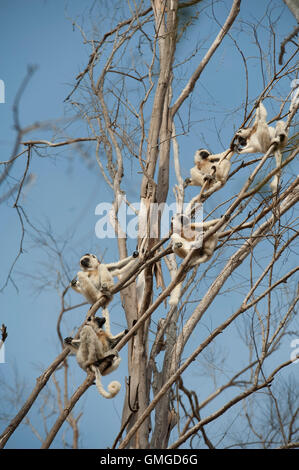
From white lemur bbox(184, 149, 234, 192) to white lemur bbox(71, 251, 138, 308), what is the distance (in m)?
1.41

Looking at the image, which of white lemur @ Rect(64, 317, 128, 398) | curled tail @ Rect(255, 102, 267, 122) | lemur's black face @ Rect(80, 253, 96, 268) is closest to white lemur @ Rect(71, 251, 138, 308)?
lemur's black face @ Rect(80, 253, 96, 268)

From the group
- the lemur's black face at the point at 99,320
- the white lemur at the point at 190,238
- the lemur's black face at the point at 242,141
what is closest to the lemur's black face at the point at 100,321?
the lemur's black face at the point at 99,320

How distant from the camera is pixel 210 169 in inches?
319

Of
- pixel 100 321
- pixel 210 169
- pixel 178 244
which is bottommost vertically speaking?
pixel 100 321

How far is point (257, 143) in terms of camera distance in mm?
6922

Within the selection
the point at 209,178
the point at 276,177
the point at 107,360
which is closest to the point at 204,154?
the point at 209,178

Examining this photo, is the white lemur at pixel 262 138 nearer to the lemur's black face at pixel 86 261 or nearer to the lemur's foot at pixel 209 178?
the lemur's foot at pixel 209 178

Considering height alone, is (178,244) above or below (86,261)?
below

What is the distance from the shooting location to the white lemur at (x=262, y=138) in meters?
6.41

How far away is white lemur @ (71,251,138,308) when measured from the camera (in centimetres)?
812

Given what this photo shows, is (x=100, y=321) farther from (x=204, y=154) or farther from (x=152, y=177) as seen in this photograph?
(x=204, y=154)

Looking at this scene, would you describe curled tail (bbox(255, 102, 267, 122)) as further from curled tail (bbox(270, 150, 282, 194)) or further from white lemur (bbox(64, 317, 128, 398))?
white lemur (bbox(64, 317, 128, 398))

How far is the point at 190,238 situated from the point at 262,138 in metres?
1.42
